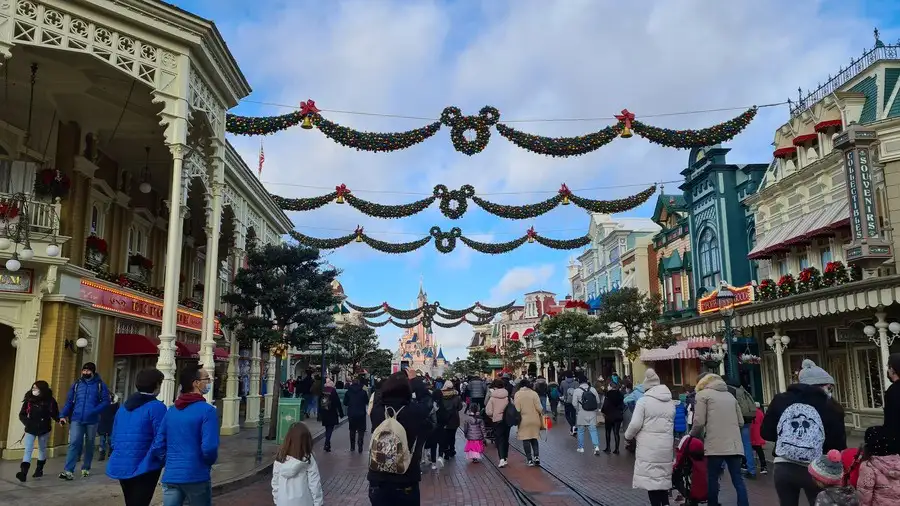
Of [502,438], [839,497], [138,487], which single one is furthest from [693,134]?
[138,487]

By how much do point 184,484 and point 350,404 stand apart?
9787mm

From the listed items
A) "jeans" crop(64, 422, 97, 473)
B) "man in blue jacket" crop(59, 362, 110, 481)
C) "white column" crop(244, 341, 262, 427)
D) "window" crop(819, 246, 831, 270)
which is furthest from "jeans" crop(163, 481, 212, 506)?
"window" crop(819, 246, 831, 270)

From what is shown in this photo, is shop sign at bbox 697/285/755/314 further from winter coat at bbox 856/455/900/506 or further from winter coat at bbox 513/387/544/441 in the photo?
winter coat at bbox 856/455/900/506

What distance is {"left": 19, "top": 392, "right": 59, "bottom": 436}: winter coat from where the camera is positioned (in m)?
10.4

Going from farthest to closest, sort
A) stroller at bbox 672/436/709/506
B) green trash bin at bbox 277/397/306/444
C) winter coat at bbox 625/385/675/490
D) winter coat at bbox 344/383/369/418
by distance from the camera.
Answer: green trash bin at bbox 277/397/306/444 → winter coat at bbox 344/383/369/418 → stroller at bbox 672/436/709/506 → winter coat at bbox 625/385/675/490

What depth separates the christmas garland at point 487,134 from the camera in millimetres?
13922

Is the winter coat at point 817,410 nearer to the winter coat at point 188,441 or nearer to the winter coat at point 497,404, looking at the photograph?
the winter coat at point 188,441

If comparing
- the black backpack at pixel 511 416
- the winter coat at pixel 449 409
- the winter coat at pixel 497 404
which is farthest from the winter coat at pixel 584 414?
the winter coat at pixel 449 409

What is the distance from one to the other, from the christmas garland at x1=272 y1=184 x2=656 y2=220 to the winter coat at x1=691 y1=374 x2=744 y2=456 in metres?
10.8

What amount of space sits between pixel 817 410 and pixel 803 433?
0.28 metres

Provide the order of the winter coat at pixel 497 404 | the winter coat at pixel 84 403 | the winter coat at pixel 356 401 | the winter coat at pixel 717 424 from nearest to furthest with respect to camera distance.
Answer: the winter coat at pixel 717 424
the winter coat at pixel 84 403
the winter coat at pixel 497 404
the winter coat at pixel 356 401

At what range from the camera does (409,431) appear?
5.53 meters

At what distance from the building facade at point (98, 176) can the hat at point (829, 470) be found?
10.8 meters

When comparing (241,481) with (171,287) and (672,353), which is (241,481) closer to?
(171,287)
